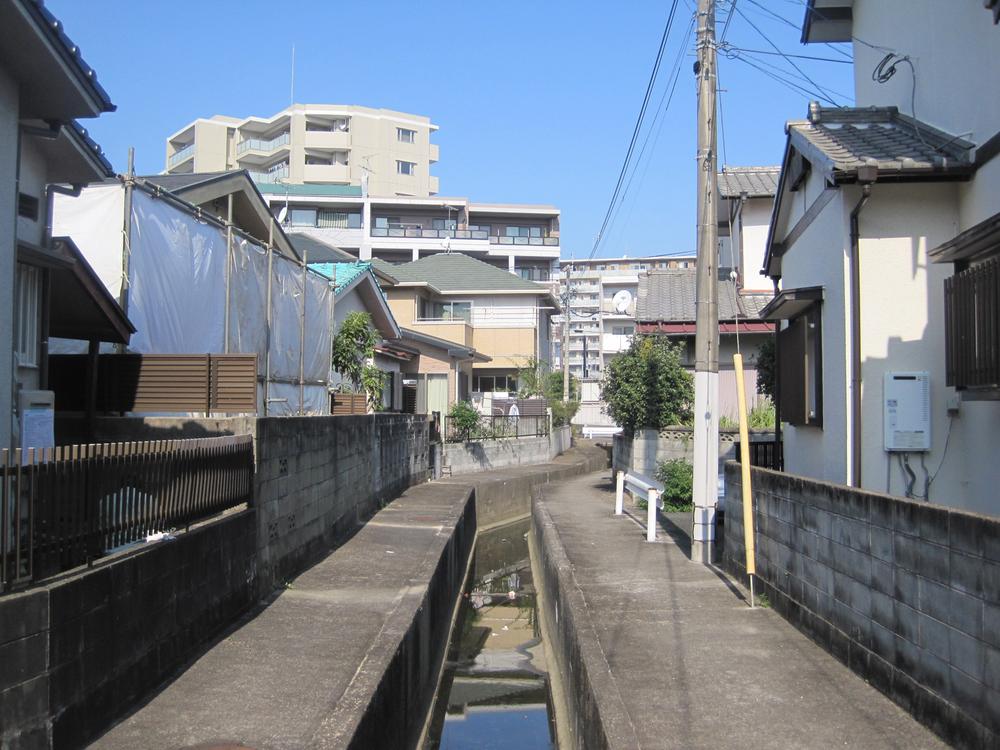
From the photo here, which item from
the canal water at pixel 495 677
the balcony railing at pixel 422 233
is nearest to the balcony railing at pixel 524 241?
the balcony railing at pixel 422 233

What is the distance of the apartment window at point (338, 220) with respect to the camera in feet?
187

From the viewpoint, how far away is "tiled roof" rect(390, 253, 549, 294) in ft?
133

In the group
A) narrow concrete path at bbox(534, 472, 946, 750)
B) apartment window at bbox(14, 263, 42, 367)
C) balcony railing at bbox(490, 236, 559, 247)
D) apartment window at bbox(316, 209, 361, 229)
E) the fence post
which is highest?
apartment window at bbox(316, 209, 361, 229)

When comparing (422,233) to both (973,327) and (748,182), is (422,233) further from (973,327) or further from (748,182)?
(973,327)

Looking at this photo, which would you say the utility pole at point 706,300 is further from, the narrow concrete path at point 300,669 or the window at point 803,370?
the narrow concrete path at point 300,669

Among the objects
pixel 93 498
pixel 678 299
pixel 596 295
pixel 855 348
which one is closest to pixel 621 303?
pixel 678 299

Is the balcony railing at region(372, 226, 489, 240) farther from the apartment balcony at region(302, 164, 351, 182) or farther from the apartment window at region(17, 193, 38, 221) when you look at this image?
the apartment window at region(17, 193, 38, 221)

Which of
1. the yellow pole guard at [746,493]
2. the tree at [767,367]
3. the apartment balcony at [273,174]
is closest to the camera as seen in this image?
the yellow pole guard at [746,493]

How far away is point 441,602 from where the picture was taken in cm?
1213

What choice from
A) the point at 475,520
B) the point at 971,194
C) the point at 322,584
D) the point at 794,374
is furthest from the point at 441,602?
the point at 475,520

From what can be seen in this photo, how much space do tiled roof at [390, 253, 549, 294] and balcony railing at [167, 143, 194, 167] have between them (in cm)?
2954

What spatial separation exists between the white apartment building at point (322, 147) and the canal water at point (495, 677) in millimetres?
50744

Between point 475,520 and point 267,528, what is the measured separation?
13296 mm

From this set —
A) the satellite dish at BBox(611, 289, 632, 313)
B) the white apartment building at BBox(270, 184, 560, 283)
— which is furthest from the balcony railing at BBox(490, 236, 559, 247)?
the satellite dish at BBox(611, 289, 632, 313)
